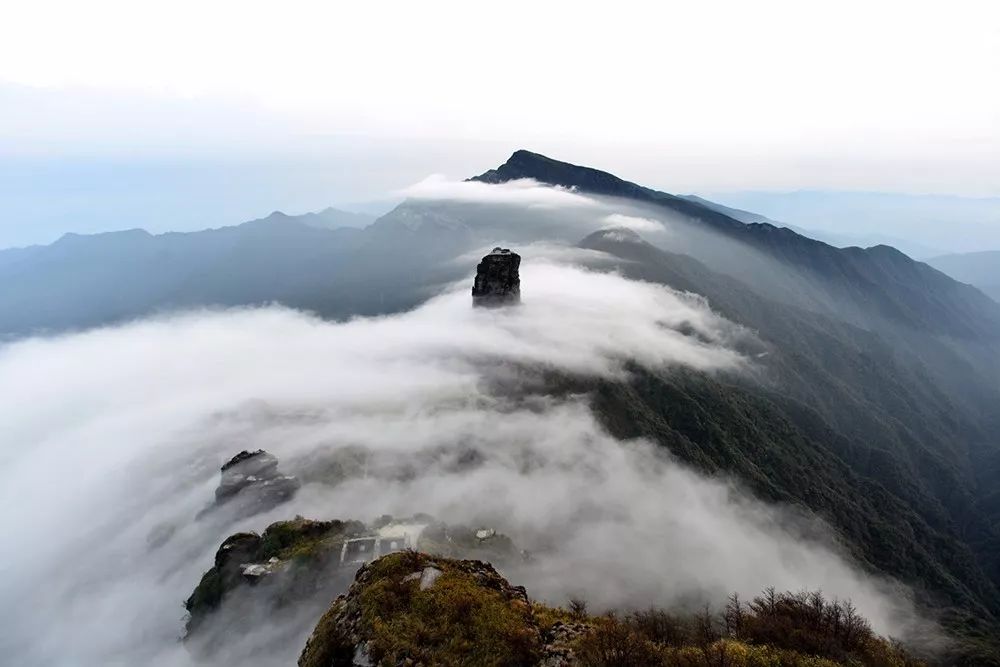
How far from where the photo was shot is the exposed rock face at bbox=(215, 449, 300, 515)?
463 feet

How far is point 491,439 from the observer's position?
19775 cm

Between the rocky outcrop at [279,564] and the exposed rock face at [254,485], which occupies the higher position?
the rocky outcrop at [279,564]

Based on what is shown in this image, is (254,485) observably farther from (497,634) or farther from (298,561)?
(497,634)

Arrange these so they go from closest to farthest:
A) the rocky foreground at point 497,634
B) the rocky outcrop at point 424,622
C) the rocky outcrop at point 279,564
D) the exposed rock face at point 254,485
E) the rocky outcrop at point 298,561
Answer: the rocky foreground at point 497,634, the rocky outcrop at point 424,622, the rocky outcrop at point 298,561, the rocky outcrop at point 279,564, the exposed rock face at point 254,485

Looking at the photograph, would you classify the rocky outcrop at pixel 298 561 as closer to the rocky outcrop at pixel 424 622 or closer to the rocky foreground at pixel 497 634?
the rocky outcrop at pixel 424 622

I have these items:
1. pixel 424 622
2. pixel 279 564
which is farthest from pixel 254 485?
pixel 424 622

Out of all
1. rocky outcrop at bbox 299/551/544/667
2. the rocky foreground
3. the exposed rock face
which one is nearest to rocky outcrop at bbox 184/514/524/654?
rocky outcrop at bbox 299/551/544/667

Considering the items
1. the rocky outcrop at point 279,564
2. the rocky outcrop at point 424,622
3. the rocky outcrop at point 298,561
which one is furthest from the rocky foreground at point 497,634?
the rocky outcrop at point 279,564

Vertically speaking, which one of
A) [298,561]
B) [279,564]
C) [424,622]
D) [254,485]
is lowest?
[254,485]

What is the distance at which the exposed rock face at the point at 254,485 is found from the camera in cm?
14125

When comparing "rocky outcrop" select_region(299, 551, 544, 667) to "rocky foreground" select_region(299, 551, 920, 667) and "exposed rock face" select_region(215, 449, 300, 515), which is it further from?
"exposed rock face" select_region(215, 449, 300, 515)

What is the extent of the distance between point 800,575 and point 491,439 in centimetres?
12005

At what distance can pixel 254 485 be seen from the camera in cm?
14588

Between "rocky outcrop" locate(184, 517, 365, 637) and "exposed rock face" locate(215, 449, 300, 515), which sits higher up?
"rocky outcrop" locate(184, 517, 365, 637)
